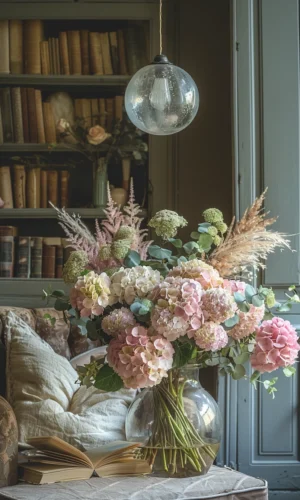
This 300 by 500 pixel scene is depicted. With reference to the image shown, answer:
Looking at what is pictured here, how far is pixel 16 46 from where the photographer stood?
3.82 m

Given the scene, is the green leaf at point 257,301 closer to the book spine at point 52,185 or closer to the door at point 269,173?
the door at point 269,173

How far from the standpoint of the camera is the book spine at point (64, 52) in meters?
3.81

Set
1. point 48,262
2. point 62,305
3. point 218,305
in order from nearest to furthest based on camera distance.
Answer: point 218,305 → point 62,305 → point 48,262

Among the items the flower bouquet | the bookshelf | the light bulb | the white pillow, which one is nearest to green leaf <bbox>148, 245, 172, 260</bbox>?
the flower bouquet

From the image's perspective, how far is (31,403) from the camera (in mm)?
2557

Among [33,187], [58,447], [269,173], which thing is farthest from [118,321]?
[33,187]

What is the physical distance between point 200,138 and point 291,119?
637 mm

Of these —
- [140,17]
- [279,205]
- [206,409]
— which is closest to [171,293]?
[206,409]

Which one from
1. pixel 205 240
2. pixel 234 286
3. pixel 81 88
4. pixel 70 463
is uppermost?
pixel 81 88

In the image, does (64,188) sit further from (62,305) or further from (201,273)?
(201,273)

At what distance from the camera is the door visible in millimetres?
3273

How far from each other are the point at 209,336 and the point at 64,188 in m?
2.18

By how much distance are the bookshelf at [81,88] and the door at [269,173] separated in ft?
1.86

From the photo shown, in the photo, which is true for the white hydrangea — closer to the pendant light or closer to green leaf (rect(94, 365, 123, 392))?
green leaf (rect(94, 365, 123, 392))
